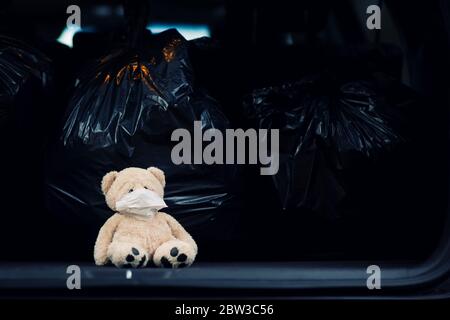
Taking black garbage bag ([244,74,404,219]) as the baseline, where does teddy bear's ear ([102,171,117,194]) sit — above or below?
below

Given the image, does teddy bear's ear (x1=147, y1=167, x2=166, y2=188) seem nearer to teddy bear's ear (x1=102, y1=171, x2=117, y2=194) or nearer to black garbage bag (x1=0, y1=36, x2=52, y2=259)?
teddy bear's ear (x1=102, y1=171, x2=117, y2=194)

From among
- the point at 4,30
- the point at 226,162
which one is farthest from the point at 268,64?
the point at 4,30

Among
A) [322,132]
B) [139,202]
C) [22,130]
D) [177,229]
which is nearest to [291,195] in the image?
[322,132]

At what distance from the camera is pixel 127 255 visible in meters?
1.64

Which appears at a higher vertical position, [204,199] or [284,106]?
[284,106]

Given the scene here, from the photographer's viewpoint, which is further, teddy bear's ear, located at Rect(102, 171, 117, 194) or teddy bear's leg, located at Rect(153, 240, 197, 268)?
teddy bear's ear, located at Rect(102, 171, 117, 194)

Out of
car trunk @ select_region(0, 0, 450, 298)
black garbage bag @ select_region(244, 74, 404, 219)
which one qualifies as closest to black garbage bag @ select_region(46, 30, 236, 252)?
car trunk @ select_region(0, 0, 450, 298)

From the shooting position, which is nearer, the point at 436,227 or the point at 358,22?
the point at 436,227

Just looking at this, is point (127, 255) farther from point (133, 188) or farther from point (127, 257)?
point (133, 188)

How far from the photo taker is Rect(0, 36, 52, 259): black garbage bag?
6.55 feet

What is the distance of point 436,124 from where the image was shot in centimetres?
190
